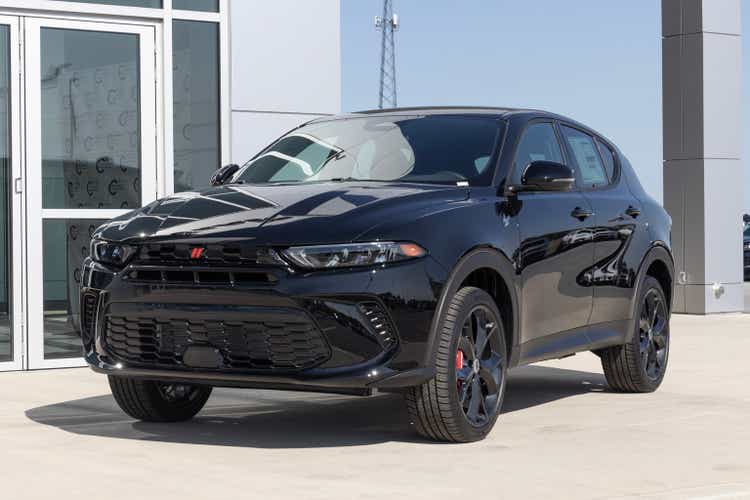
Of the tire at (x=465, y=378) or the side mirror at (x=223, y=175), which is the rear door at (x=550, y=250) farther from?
the side mirror at (x=223, y=175)

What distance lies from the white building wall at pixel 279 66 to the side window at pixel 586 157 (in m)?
3.82

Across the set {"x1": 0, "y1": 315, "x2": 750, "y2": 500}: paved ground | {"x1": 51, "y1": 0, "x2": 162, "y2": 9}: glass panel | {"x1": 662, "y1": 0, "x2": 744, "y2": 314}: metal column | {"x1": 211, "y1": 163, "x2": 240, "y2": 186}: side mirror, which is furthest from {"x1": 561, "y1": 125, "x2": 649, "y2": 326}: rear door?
{"x1": 662, "y1": 0, "x2": 744, "y2": 314}: metal column

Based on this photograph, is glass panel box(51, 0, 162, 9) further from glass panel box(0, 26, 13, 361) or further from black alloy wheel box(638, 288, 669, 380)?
black alloy wheel box(638, 288, 669, 380)

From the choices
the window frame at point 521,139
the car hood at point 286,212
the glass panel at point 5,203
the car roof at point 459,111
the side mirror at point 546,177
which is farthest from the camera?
the glass panel at point 5,203

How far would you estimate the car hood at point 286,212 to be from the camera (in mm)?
6383

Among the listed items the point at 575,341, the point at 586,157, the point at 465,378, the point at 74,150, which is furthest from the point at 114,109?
the point at 465,378

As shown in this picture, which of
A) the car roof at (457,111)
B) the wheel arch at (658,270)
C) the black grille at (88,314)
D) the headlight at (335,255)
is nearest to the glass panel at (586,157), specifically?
the car roof at (457,111)

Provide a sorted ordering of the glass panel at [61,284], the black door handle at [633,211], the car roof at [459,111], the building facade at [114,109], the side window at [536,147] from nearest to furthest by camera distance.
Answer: the side window at [536,147], the car roof at [459,111], the black door handle at [633,211], the building facade at [114,109], the glass panel at [61,284]

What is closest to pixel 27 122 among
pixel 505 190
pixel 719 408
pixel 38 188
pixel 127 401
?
pixel 38 188

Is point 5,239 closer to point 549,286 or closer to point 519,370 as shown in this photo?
point 519,370

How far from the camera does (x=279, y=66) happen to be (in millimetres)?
12180

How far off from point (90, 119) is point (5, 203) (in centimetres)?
98

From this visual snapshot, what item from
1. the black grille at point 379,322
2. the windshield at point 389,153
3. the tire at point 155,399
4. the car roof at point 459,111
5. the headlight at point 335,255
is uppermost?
the car roof at point 459,111

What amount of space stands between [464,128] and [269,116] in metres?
4.63
